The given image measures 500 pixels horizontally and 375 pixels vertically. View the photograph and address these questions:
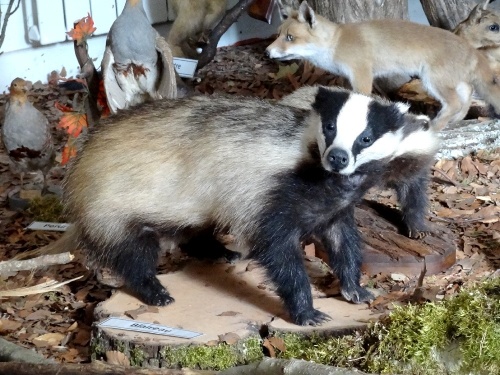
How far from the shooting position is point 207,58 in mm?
7156

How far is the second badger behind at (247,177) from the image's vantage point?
320 cm

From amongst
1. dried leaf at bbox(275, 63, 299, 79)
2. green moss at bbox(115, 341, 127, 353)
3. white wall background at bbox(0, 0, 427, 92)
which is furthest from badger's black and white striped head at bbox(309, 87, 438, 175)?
white wall background at bbox(0, 0, 427, 92)

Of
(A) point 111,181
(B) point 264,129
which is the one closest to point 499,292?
(B) point 264,129

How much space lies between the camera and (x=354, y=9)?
6156mm

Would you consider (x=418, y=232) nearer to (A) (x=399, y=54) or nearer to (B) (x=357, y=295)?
(B) (x=357, y=295)

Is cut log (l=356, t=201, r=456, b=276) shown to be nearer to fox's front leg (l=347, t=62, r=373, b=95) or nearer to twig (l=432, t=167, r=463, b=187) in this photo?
twig (l=432, t=167, r=463, b=187)

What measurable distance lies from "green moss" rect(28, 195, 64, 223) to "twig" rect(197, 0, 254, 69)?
8.06 feet

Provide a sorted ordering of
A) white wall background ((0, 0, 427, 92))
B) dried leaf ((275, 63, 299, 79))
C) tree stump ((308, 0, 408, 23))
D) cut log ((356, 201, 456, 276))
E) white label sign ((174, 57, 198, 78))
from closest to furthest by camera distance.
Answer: cut log ((356, 201, 456, 276)) → white label sign ((174, 57, 198, 78)) → tree stump ((308, 0, 408, 23)) → white wall background ((0, 0, 427, 92)) → dried leaf ((275, 63, 299, 79))

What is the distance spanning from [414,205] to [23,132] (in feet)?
8.24

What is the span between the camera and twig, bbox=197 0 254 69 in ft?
22.4

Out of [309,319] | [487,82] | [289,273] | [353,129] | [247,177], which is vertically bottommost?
[309,319]

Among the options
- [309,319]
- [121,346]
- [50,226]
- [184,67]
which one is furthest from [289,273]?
[184,67]

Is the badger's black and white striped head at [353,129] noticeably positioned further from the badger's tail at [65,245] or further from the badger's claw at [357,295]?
the badger's tail at [65,245]

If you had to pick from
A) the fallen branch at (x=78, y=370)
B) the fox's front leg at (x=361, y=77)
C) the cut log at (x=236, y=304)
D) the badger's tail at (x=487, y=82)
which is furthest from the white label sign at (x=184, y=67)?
the fallen branch at (x=78, y=370)
